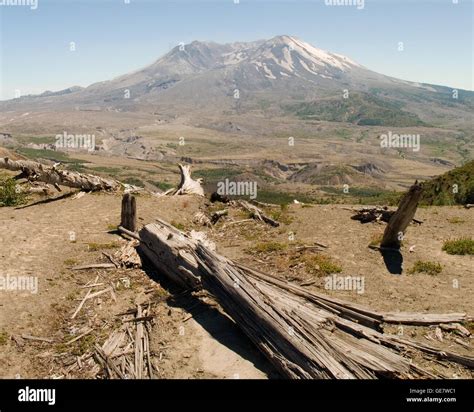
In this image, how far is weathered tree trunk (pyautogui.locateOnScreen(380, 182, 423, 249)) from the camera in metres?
20.8

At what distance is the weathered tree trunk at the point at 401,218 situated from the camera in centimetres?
2084

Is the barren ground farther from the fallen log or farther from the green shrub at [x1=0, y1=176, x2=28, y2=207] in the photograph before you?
the green shrub at [x1=0, y1=176, x2=28, y2=207]

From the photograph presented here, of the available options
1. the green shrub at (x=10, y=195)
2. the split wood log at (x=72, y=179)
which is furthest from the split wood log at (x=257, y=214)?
the green shrub at (x=10, y=195)

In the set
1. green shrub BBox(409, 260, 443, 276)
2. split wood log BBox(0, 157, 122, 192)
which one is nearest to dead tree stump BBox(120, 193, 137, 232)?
split wood log BBox(0, 157, 122, 192)

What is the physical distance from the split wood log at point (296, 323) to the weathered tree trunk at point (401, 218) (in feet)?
27.9

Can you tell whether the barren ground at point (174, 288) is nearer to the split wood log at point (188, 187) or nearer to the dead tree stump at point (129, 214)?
the dead tree stump at point (129, 214)

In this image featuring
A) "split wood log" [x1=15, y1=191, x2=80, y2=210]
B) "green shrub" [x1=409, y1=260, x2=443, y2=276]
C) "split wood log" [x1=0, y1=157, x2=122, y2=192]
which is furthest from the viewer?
"split wood log" [x1=0, y1=157, x2=122, y2=192]

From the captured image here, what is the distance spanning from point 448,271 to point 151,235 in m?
13.5

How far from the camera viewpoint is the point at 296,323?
509 inches

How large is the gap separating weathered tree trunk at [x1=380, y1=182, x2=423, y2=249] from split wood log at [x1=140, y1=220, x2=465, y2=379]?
850 centimetres

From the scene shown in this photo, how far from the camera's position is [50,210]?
90.1ft

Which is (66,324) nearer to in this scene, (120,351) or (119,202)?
(120,351)

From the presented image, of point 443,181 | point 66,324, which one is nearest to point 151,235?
point 66,324

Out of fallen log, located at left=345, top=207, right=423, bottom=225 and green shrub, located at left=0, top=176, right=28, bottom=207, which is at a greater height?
green shrub, located at left=0, top=176, right=28, bottom=207
